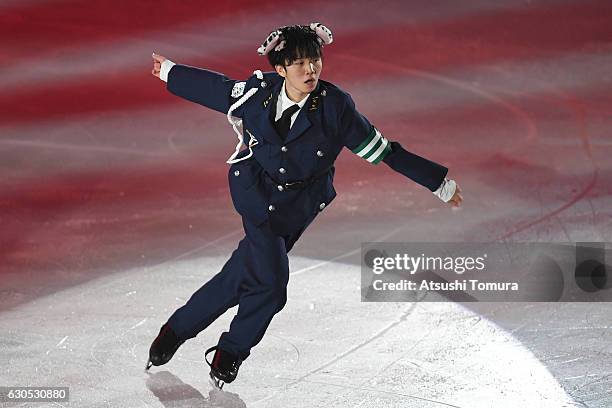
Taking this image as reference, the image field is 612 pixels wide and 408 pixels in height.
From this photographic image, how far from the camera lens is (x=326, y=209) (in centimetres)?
543

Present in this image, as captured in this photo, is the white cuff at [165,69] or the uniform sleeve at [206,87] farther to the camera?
the white cuff at [165,69]

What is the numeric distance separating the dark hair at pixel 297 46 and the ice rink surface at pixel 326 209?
107cm

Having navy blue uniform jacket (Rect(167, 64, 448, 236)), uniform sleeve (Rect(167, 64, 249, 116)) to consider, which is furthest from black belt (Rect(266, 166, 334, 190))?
uniform sleeve (Rect(167, 64, 249, 116))

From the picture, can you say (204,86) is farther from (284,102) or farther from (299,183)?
(299,183)

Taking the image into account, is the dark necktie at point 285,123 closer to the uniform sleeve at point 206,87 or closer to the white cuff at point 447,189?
the uniform sleeve at point 206,87

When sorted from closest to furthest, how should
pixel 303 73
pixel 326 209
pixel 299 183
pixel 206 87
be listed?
pixel 303 73 → pixel 299 183 → pixel 206 87 → pixel 326 209

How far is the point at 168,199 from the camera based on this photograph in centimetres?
560

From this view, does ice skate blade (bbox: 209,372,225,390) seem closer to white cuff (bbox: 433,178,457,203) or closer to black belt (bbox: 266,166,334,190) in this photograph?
black belt (bbox: 266,166,334,190)

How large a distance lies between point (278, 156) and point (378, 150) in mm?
327

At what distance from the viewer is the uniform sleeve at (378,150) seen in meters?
3.42

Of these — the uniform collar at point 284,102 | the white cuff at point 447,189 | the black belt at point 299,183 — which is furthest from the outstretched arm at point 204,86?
the white cuff at point 447,189

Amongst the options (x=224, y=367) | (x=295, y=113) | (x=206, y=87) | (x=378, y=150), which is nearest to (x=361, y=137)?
(x=378, y=150)

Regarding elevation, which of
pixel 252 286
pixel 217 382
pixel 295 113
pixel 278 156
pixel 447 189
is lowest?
pixel 217 382

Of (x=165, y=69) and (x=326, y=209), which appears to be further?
(x=326, y=209)
